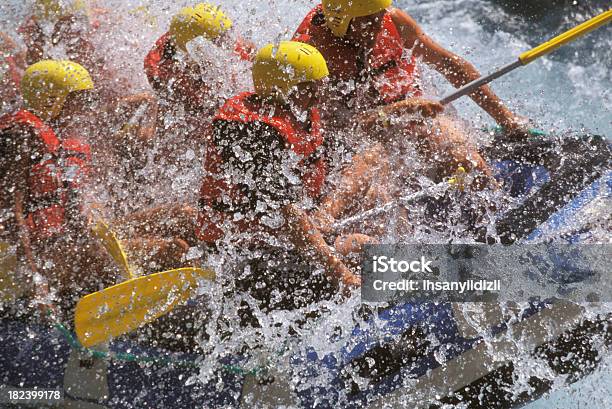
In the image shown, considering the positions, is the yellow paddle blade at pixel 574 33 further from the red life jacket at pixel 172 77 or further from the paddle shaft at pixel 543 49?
the red life jacket at pixel 172 77

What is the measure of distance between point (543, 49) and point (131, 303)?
2303 mm

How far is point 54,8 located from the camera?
4.32 metres

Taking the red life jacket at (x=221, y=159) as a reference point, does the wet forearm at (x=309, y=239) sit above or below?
below

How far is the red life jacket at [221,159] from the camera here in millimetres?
2740

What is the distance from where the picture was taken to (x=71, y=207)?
3217 mm

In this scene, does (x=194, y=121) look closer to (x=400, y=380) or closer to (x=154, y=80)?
(x=154, y=80)

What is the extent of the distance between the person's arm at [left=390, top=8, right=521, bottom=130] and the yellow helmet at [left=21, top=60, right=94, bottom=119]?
67.8 inches

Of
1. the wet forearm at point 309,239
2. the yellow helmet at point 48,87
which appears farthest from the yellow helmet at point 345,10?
the yellow helmet at point 48,87

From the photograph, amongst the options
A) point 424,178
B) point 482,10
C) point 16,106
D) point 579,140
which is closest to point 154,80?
point 16,106

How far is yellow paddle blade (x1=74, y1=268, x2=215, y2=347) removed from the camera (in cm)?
293

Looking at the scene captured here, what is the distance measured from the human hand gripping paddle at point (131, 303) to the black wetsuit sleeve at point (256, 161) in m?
0.43

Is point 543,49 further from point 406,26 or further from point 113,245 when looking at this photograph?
point 113,245

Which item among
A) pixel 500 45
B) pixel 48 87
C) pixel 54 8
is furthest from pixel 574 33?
pixel 500 45

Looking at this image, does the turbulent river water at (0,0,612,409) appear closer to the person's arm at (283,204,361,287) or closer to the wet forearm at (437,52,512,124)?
the wet forearm at (437,52,512,124)
